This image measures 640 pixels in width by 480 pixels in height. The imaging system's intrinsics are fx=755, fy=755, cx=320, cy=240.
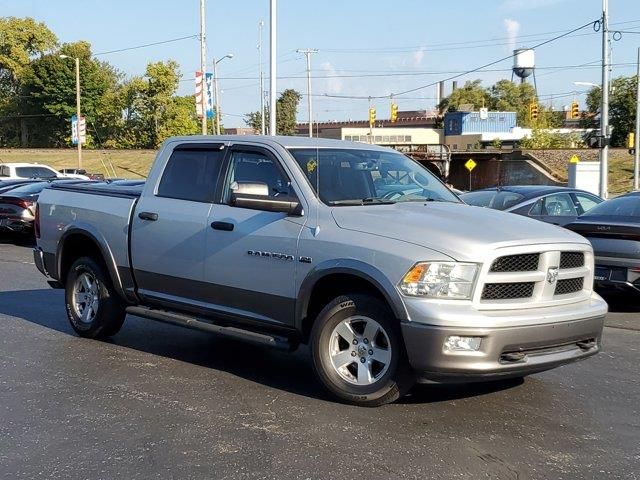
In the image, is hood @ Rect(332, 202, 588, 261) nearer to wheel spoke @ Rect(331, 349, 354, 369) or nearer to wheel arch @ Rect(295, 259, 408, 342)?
wheel arch @ Rect(295, 259, 408, 342)

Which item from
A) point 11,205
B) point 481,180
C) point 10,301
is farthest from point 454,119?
point 10,301

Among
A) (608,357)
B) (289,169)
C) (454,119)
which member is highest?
(454,119)

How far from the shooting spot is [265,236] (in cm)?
576

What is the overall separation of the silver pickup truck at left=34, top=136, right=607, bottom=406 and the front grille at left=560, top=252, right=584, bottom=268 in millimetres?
13

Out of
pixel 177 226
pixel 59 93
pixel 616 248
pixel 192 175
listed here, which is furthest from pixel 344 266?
pixel 59 93

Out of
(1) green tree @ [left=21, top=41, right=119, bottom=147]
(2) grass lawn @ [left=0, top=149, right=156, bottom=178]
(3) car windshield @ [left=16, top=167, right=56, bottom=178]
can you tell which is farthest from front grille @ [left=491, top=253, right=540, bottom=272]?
(1) green tree @ [left=21, top=41, right=119, bottom=147]

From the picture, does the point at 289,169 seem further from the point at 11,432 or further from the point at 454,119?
the point at 454,119

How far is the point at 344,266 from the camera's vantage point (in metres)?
5.21

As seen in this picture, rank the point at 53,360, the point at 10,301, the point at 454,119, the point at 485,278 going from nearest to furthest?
1. the point at 485,278
2. the point at 53,360
3. the point at 10,301
4. the point at 454,119

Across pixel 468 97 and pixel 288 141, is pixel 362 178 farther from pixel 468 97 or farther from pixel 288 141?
pixel 468 97

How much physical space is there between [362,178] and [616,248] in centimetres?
440

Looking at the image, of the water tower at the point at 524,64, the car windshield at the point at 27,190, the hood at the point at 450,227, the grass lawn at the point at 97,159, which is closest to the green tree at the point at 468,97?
the water tower at the point at 524,64

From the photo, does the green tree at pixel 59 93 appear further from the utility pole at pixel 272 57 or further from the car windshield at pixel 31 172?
the utility pole at pixel 272 57

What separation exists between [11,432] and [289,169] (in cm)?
269
